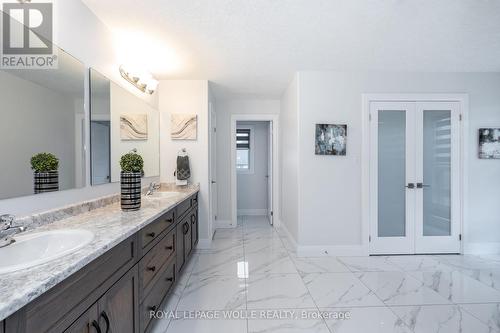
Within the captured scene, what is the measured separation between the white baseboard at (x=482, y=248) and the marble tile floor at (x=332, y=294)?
0.11 m

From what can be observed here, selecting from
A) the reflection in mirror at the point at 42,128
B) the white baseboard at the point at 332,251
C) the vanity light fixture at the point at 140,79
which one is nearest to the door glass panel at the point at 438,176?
the white baseboard at the point at 332,251

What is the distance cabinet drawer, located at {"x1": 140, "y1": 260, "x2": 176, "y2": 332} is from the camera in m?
1.38

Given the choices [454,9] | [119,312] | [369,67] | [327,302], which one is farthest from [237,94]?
[119,312]

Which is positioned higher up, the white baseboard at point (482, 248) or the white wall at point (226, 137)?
the white wall at point (226, 137)

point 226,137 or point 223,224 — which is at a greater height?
point 226,137

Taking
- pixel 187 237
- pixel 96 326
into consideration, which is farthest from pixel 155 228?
pixel 187 237

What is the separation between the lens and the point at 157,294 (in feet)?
5.29

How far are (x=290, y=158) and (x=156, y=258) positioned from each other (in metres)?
2.37

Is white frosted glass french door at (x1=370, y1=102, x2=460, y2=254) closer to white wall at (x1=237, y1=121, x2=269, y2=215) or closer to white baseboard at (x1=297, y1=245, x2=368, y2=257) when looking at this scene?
white baseboard at (x1=297, y1=245, x2=368, y2=257)

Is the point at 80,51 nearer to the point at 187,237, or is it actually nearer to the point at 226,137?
the point at 187,237

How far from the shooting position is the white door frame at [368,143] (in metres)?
2.96

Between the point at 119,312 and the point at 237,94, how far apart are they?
135 inches

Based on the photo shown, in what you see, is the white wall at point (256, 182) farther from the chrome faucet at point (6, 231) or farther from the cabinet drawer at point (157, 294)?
the chrome faucet at point (6, 231)

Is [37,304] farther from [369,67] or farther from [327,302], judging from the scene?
[369,67]
